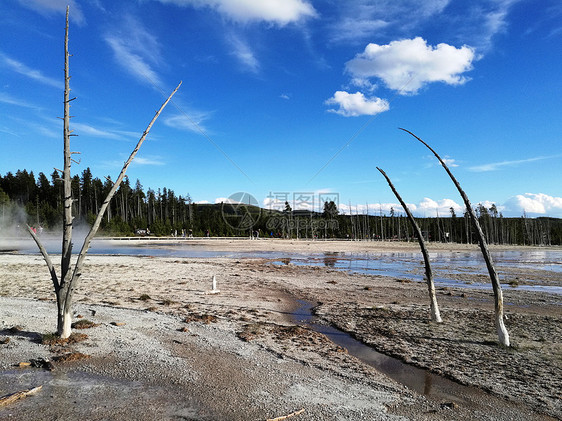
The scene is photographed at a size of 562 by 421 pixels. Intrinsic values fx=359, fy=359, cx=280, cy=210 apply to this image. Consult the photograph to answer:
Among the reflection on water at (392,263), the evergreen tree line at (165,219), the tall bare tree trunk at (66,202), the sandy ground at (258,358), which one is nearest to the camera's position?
the sandy ground at (258,358)

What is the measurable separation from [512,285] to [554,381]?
17739mm

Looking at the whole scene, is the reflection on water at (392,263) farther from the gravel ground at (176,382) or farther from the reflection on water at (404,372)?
the gravel ground at (176,382)

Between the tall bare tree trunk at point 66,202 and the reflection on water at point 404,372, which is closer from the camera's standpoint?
the reflection on water at point 404,372

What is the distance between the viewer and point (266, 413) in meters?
5.35

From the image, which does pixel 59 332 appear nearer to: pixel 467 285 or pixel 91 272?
pixel 91 272

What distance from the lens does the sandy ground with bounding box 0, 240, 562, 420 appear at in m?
5.63

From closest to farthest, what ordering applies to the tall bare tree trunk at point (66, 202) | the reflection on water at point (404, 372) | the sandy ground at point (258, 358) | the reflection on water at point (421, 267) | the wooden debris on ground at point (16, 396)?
the wooden debris on ground at point (16, 396), the sandy ground at point (258, 358), the reflection on water at point (404, 372), the tall bare tree trunk at point (66, 202), the reflection on water at point (421, 267)

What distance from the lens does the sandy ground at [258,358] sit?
5629 millimetres

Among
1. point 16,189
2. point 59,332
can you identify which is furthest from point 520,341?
Result: point 16,189

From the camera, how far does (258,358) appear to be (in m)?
7.86

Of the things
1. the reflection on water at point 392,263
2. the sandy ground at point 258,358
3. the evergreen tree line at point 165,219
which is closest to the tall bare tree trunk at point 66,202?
the sandy ground at point 258,358

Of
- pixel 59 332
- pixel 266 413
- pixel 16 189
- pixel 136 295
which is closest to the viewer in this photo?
pixel 266 413

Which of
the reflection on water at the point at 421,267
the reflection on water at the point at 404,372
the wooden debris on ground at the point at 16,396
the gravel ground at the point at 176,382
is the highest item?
the wooden debris on ground at the point at 16,396

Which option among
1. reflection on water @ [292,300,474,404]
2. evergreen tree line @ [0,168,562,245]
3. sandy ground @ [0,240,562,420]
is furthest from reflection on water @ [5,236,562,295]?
evergreen tree line @ [0,168,562,245]
